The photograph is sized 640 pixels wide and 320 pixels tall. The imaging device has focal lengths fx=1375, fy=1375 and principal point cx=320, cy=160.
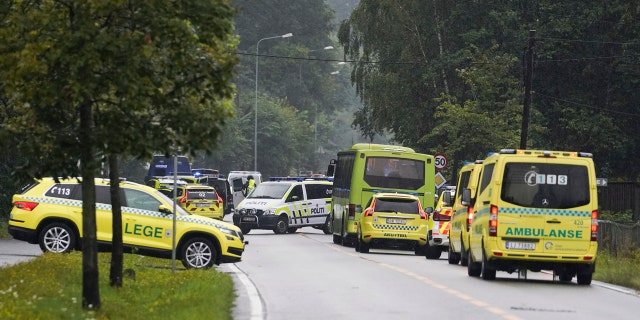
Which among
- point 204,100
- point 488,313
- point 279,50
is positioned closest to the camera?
point 204,100

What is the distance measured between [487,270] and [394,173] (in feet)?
50.4

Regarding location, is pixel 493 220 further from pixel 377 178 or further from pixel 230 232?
pixel 377 178

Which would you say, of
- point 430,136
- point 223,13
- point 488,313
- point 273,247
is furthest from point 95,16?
point 430,136

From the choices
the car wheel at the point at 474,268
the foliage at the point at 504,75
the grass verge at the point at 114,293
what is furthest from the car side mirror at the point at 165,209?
the foliage at the point at 504,75

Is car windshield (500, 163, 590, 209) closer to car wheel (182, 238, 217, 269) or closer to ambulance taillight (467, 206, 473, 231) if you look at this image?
ambulance taillight (467, 206, 473, 231)

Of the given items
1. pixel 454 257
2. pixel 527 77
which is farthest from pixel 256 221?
pixel 454 257

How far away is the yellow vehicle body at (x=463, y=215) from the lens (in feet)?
86.1

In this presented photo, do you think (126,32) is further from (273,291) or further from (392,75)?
(392,75)

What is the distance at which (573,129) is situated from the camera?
54219 millimetres

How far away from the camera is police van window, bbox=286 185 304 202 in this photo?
153 ft

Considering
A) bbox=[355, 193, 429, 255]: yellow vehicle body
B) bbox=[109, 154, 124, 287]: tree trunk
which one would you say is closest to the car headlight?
bbox=[109, 154, 124, 287]: tree trunk

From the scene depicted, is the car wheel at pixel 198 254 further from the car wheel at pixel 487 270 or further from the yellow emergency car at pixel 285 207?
the yellow emergency car at pixel 285 207

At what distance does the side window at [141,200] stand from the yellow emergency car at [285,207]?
20.4 m

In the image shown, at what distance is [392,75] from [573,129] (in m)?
Answer: 9.36
